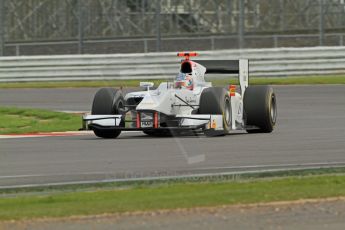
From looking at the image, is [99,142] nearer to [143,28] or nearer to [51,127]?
[51,127]

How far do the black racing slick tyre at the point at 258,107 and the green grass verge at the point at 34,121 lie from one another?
3.59 meters

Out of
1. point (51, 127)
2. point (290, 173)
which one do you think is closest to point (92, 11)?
point (51, 127)

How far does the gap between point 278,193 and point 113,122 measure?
7.10 metres

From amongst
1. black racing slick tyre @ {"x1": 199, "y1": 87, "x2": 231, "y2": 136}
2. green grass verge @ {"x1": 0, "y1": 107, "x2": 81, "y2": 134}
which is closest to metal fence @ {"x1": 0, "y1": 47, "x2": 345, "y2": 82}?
green grass verge @ {"x1": 0, "y1": 107, "x2": 81, "y2": 134}

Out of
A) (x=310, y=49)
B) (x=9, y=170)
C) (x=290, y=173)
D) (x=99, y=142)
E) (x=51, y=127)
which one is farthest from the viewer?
(x=310, y=49)

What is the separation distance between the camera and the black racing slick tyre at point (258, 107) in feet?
58.3

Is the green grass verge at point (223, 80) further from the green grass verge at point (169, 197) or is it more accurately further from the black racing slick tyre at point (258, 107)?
the green grass verge at point (169, 197)

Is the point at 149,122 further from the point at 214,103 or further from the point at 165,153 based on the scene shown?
the point at 165,153

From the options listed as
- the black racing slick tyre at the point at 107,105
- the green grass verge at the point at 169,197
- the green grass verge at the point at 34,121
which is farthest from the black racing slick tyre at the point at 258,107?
the green grass verge at the point at 169,197

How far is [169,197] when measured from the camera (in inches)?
400

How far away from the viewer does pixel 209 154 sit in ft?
47.5

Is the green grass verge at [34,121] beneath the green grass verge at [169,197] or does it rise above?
beneath

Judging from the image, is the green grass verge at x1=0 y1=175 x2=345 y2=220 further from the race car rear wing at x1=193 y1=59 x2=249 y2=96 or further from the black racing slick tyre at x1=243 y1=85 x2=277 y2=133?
the race car rear wing at x1=193 y1=59 x2=249 y2=96

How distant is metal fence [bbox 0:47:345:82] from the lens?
30.9 metres
